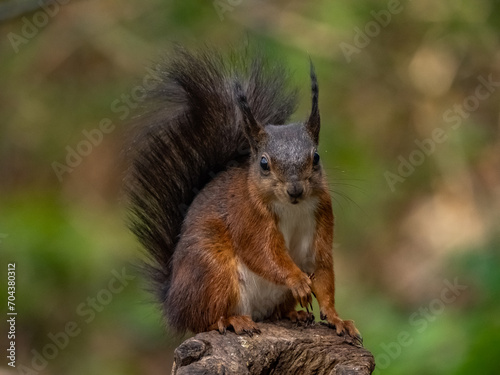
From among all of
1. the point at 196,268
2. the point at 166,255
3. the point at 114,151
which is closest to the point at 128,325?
the point at 114,151

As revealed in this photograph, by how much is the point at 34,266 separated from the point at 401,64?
98.7 inches

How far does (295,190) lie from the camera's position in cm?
254

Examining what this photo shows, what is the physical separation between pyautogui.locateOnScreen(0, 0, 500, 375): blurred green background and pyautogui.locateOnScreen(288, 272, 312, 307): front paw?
1603mm

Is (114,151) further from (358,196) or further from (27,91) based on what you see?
(358,196)

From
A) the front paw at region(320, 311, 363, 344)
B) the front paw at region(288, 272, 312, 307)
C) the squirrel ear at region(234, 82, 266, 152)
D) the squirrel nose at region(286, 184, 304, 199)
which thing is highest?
the squirrel ear at region(234, 82, 266, 152)

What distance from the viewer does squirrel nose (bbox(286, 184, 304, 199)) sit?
2541 millimetres

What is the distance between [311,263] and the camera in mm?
2748

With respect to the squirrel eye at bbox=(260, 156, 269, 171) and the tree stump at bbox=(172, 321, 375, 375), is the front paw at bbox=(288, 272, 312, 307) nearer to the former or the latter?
the tree stump at bbox=(172, 321, 375, 375)

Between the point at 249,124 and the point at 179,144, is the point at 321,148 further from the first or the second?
the point at 249,124

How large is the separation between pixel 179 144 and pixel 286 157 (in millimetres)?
474

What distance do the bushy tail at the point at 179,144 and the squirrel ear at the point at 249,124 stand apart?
0.61ft

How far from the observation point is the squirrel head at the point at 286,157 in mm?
2586

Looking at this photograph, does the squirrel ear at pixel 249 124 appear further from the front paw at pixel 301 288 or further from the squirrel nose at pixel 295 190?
the front paw at pixel 301 288

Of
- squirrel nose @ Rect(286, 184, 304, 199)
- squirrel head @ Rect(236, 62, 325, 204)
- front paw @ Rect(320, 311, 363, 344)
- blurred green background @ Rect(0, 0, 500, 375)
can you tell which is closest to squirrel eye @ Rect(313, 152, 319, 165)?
squirrel head @ Rect(236, 62, 325, 204)
